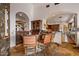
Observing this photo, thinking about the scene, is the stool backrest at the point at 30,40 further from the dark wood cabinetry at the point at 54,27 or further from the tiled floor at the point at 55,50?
the dark wood cabinetry at the point at 54,27

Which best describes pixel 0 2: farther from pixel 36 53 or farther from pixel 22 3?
pixel 36 53

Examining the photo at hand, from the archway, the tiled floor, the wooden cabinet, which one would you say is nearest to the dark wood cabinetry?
the archway

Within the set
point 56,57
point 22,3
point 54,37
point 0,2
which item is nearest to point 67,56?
point 56,57

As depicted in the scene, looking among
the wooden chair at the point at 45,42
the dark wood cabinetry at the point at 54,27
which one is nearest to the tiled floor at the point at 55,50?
the wooden chair at the point at 45,42

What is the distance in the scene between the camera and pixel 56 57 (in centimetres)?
166

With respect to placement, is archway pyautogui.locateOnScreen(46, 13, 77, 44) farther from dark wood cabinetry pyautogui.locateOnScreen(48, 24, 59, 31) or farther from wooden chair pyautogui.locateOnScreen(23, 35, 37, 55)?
wooden chair pyautogui.locateOnScreen(23, 35, 37, 55)

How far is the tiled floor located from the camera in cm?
160

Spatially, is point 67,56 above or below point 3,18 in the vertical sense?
below

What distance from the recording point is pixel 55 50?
1624 mm

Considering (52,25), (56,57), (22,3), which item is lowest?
(56,57)

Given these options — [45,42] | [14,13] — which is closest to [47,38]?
[45,42]

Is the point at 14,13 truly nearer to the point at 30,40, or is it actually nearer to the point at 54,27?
the point at 30,40

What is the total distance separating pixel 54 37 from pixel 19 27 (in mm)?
350

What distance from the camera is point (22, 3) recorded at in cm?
162
